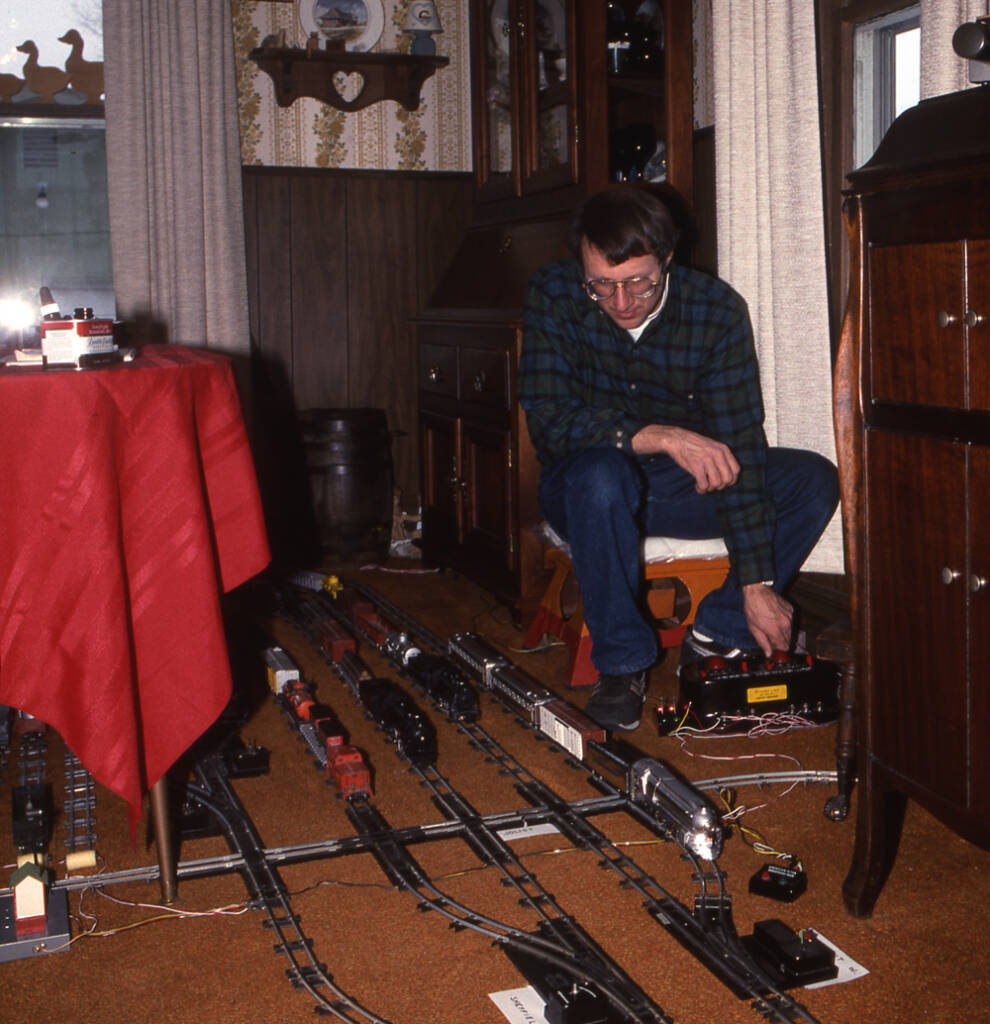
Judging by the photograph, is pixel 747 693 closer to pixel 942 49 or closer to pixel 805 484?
pixel 805 484

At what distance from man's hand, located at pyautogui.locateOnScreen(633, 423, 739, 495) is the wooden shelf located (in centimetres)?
232

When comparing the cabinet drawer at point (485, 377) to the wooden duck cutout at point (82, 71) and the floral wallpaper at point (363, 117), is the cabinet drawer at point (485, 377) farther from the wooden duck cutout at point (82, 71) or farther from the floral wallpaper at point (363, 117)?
the wooden duck cutout at point (82, 71)

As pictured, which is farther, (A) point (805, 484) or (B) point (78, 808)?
(A) point (805, 484)

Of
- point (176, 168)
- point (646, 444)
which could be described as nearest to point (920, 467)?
point (646, 444)

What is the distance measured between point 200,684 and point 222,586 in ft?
0.62

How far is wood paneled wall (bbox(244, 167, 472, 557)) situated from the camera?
4.07 m

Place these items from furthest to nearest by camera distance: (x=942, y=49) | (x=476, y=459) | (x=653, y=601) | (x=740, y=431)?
(x=476, y=459)
(x=653, y=601)
(x=740, y=431)
(x=942, y=49)

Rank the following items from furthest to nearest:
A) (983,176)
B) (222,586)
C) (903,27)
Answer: (903,27) → (222,586) → (983,176)

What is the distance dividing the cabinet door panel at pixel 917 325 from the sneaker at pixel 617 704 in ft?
3.33

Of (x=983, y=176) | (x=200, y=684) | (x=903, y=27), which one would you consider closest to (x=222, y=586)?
(x=200, y=684)

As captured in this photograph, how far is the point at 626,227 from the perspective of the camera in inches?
86.7

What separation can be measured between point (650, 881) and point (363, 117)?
10.5 feet

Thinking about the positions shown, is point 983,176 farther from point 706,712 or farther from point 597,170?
point 597,170

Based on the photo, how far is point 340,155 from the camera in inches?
163
